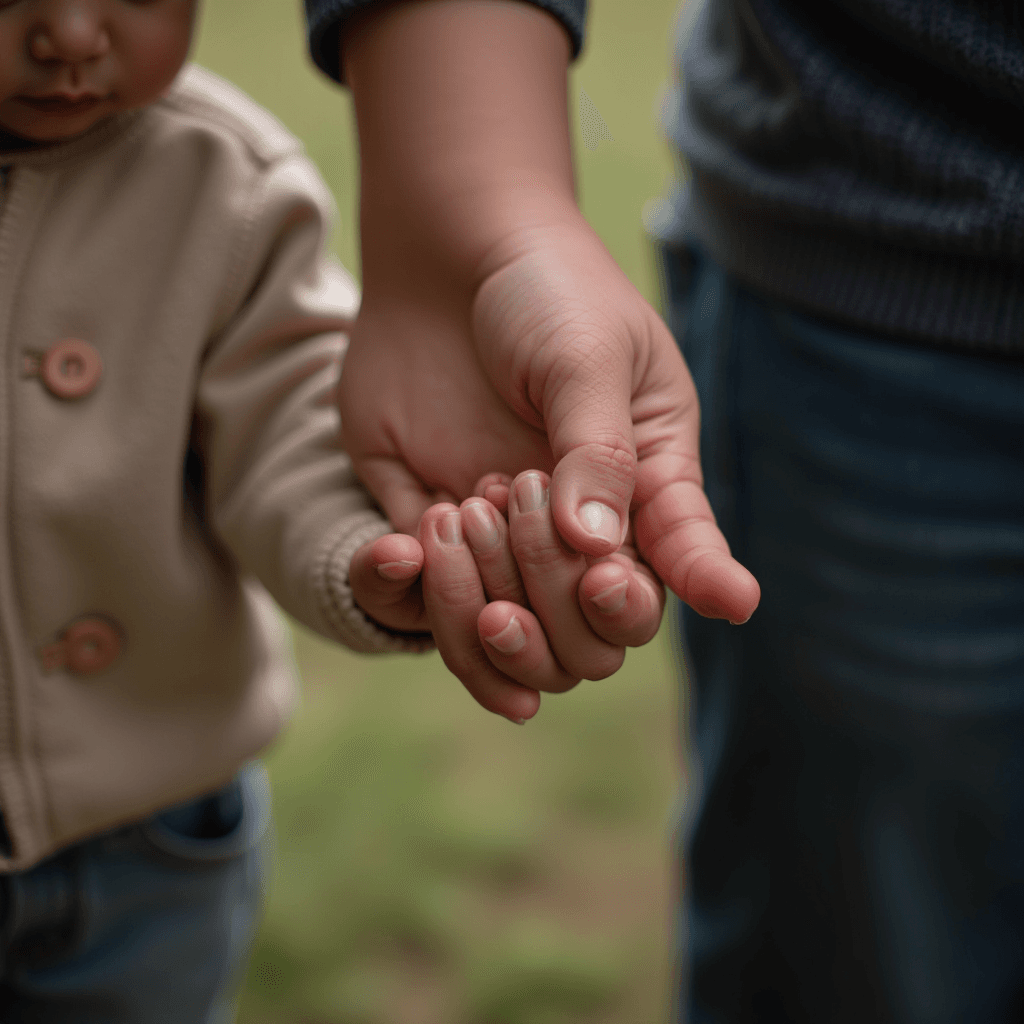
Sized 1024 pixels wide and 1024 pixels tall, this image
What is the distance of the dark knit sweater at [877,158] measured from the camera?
658mm

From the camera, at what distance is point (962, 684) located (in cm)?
76

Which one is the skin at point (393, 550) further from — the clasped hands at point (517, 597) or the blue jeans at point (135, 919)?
the blue jeans at point (135, 919)

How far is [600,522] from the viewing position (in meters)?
0.50

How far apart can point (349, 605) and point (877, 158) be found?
17.0 inches

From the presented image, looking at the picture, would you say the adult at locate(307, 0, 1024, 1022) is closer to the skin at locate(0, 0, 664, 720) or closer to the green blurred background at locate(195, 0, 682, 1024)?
the skin at locate(0, 0, 664, 720)

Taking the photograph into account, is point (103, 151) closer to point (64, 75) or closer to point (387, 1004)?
point (64, 75)

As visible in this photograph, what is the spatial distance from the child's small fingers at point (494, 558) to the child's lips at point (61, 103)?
12.1 inches

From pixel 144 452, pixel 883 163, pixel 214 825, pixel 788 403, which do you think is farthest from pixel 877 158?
pixel 214 825

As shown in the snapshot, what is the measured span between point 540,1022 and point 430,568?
0.92 m

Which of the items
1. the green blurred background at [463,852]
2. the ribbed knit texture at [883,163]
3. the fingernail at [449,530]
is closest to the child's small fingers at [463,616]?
the fingernail at [449,530]

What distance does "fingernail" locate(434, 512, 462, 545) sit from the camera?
0.53 meters

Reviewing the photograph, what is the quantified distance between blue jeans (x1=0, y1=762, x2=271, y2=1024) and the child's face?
18.4 inches

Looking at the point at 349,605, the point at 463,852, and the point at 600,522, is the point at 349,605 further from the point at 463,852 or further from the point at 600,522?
the point at 463,852

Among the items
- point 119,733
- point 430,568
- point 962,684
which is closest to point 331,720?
point 119,733
